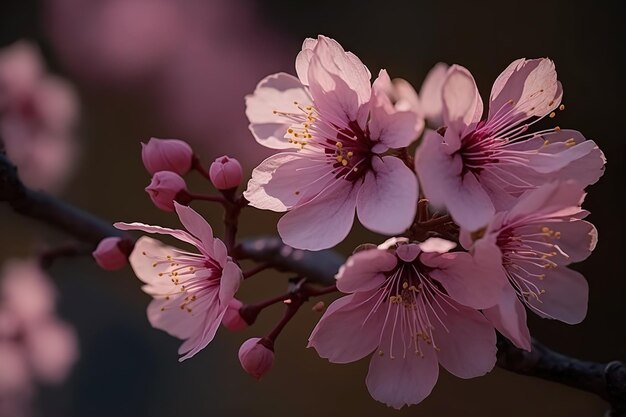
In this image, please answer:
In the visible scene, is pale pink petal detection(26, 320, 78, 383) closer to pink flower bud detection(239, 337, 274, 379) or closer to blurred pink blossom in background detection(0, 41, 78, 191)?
blurred pink blossom in background detection(0, 41, 78, 191)

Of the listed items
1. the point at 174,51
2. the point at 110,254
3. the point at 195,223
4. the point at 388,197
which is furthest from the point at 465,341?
the point at 174,51

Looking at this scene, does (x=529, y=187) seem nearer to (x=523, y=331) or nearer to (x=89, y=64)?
(x=523, y=331)

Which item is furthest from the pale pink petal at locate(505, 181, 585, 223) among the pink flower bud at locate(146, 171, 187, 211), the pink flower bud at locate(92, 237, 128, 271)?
the pink flower bud at locate(92, 237, 128, 271)

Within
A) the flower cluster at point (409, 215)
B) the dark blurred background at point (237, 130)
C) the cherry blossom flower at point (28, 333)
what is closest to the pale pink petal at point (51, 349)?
the cherry blossom flower at point (28, 333)

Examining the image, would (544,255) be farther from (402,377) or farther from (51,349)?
(51,349)

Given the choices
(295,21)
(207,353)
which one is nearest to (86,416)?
(207,353)
